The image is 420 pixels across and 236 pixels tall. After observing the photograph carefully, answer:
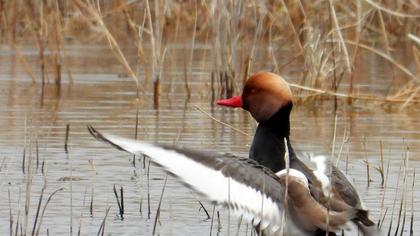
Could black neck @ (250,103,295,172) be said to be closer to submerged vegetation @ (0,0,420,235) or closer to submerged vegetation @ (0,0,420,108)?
submerged vegetation @ (0,0,420,235)

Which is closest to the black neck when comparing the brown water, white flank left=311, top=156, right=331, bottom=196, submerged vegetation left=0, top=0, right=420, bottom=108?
white flank left=311, top=156, right=331, bottom=196

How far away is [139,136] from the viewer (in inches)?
373

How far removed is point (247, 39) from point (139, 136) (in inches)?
155

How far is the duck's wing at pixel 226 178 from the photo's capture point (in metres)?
5.17

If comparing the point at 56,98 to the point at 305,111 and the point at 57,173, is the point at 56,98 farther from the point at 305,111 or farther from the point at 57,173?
the point at 57,173

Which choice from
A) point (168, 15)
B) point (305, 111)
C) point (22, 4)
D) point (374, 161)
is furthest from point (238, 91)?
point (22, 4)

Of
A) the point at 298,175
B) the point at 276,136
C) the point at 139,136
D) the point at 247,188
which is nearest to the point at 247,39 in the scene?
the point at 139,136

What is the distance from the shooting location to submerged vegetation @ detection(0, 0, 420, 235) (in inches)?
313

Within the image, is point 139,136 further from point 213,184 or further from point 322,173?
point 213,184

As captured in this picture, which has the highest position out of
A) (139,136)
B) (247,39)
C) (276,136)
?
(276,136)

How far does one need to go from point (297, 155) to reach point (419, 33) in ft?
32.1

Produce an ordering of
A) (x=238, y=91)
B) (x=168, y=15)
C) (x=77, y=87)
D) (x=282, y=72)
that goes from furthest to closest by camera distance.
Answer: (x=168, y=15) → (x=282, y=72) → (x=77, y=87) → (x=238, y=91)

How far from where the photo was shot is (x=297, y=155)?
6848 mm

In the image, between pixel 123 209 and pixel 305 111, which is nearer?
pixel 123 209
